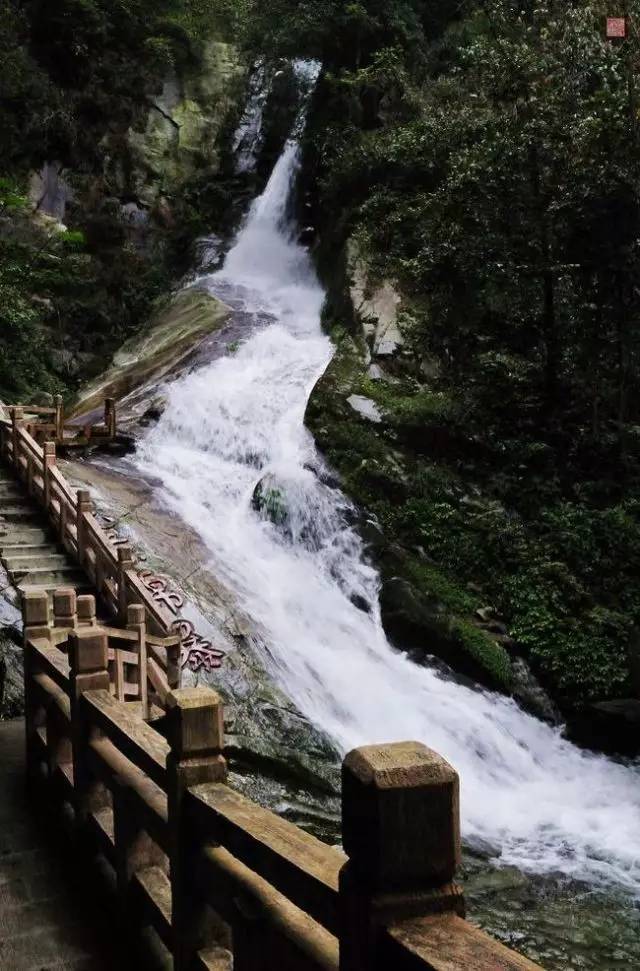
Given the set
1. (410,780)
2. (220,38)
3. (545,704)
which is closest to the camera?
(410,780)

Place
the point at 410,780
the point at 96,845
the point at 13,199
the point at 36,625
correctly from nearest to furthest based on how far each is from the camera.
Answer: the point at 410,780 → the point at 96,845 → the point at 36,625 → the point at 13,199

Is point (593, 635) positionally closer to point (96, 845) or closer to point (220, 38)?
point (96, 845)

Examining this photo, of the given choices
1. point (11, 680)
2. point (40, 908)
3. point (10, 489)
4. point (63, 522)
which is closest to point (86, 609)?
point (11, 680)

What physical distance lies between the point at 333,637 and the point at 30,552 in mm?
4198

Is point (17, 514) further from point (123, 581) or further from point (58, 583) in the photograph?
point (123, 581)

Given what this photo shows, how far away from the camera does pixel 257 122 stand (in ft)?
95.0

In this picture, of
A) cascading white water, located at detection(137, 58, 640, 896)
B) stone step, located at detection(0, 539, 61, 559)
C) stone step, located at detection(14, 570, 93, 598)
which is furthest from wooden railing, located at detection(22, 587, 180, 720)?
stone step, located at detection(0, 539, 61, 559)

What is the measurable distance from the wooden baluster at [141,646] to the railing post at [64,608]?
51.0 inches

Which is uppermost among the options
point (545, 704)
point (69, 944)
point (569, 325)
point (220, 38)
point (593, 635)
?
point (220, 38)

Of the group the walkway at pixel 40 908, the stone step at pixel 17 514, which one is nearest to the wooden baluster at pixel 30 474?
the stone step at pixel 17 514

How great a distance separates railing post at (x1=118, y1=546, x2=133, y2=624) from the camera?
8.86m

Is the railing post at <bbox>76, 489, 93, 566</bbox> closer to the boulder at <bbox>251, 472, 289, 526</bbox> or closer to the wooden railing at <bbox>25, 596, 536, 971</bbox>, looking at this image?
the boulder at <bbox>251, 472, 289, 526</bbox>

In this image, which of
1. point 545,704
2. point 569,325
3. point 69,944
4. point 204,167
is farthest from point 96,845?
point 204,167

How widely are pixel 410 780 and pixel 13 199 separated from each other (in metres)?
18.1
